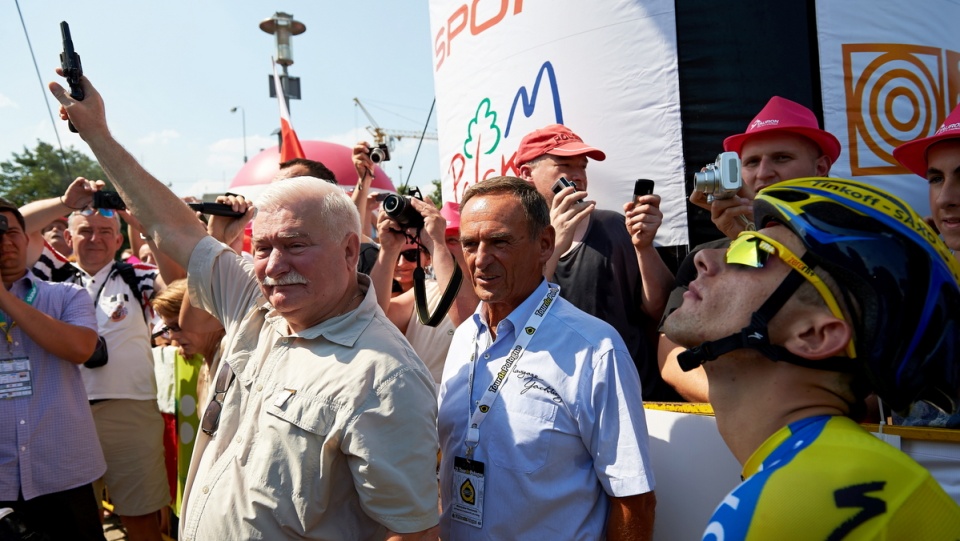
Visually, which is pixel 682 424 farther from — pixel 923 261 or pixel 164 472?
pixel 164 472

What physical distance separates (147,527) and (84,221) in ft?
6.90

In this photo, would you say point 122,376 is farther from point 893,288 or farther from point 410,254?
point 893,288

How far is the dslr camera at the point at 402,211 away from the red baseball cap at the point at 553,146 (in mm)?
693

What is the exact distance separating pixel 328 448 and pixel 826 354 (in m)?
1.21

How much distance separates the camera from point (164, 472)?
4504 mm

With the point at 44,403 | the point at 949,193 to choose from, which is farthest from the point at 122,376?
the point at 949,193

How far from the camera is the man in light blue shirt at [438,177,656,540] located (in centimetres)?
190

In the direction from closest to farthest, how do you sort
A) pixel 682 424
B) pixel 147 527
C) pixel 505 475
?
pixel 505 475 < pixel 682 424 < pixel 147 527

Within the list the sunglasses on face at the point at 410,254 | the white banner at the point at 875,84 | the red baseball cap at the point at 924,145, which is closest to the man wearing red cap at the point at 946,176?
the red baseball cap at the point at 924,145

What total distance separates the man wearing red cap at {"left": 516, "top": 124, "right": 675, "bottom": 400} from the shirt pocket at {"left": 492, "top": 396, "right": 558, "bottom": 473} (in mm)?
928

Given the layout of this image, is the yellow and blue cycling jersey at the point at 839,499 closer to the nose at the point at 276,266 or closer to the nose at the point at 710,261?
the nose at the point at 710,261

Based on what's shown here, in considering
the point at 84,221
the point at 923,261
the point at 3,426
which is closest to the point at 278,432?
the point at 923,261

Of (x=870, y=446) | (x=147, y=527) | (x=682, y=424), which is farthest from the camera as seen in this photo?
(x=147, y=527)

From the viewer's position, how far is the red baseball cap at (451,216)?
12.6 feet
